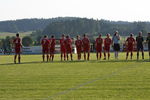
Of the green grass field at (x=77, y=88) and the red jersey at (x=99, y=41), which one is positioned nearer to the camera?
the green grass field at (x=77, y=88)

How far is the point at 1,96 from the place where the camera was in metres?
13.2

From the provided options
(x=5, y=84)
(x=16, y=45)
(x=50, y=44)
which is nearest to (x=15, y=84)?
(x=5, y=84)

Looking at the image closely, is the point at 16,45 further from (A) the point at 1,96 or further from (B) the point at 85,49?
(A) the point at 1,96

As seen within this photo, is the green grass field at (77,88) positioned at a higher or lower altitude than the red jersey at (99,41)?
lower

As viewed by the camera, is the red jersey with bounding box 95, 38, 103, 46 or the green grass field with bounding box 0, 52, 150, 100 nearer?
the green grass field with bounding box 0, 52, 150, 100

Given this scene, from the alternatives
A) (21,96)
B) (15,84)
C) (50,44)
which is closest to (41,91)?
(21,96)

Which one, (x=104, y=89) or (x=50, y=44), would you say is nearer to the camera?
(x=104, y=89)

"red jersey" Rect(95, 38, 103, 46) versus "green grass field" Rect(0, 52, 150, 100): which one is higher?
"red jersey" Rect(95, 38, 103, 46)

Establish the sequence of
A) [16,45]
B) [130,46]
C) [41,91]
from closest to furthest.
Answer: [41,91], [16,45], [130,46]

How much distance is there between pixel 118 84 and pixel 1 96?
4412 millimetres

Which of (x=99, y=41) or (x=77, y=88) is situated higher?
(x=99, y=41)

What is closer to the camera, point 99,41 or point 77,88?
point 77,88

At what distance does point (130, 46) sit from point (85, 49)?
364cm

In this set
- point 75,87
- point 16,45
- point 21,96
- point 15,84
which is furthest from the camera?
point 16,45
